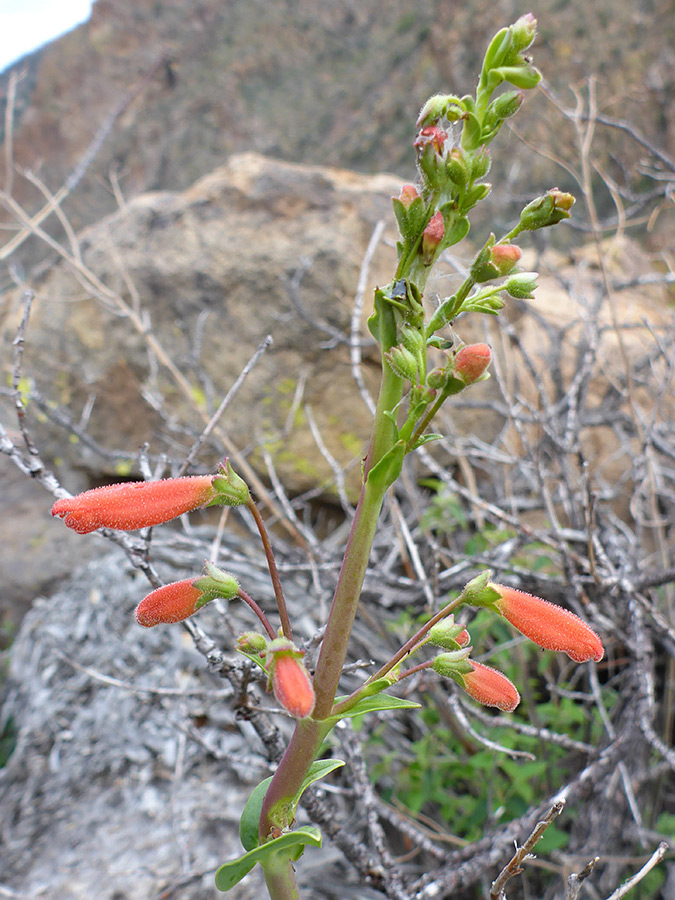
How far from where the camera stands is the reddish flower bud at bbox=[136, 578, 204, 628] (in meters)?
0.88

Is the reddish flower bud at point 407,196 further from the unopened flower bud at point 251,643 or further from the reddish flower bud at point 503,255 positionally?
the unopened flower bud at point 251,643

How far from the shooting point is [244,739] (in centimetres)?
219

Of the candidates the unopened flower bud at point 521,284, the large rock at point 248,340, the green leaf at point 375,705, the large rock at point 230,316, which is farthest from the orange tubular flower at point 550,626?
the large rock at point 230,316

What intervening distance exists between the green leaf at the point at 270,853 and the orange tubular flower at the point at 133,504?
45cm

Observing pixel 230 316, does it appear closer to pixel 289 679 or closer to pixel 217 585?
pixel 217 585

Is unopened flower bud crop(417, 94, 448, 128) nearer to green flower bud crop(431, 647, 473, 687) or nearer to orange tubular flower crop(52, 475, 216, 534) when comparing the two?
orange tubular flower crop(52, 475, 216, 534)

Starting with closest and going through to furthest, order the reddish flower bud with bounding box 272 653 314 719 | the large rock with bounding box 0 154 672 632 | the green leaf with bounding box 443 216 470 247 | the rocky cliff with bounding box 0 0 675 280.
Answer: the reddish flower bud with bounding box 272 653 314 719 < the green leaf with bounding box 443 216 470 247 < the large rock with bounding box 0 154 672 632 < the rocky cliff with bounding box 0 0 675 280

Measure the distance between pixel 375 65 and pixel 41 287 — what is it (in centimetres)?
907

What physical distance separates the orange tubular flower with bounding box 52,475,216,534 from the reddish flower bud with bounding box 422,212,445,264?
43 centimetres

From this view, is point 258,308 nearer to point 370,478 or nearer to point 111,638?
point 111,638

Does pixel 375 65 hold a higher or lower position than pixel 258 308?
higher

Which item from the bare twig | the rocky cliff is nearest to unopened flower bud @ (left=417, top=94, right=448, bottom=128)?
the bare twig

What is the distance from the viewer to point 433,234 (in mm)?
776

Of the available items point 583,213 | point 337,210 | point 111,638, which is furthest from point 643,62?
point 111,638
